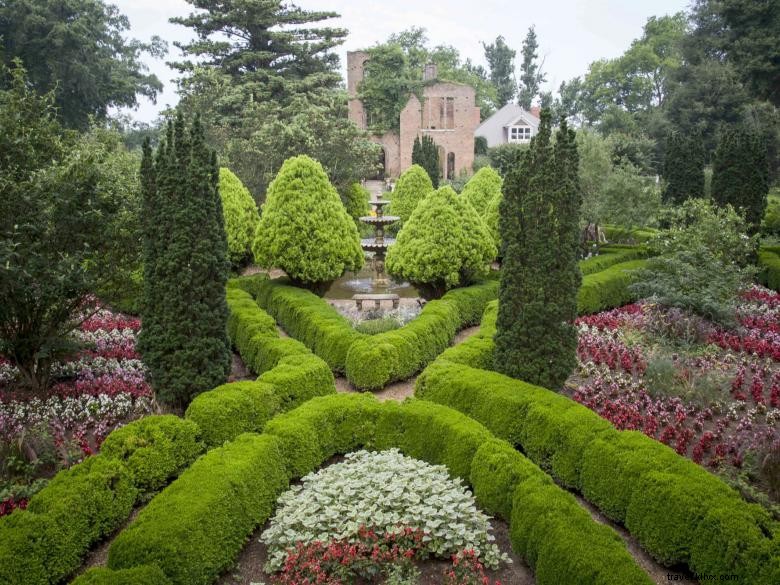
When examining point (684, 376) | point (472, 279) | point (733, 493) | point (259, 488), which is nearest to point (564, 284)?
point (684, 376)

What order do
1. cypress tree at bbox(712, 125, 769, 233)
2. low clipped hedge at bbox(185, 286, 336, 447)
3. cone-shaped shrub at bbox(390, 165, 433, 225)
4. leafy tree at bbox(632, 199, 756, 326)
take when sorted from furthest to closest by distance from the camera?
cone-shaped shrub at bbox(390, 165, 433, 225), cypress tree at bbox(712, 125, 769, 233), leafy tree at bbox(632, 199, 756, 326), low clipped hedge at bbox(185, 286, 336, 447)

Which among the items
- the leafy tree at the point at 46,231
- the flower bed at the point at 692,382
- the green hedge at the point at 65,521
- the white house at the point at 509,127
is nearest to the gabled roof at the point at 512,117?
the white house at the point at 509,127

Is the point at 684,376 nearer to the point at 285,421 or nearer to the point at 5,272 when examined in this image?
the point at 285,421

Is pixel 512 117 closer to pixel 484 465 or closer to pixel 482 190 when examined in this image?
pixel 482 190

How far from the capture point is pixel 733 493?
5719 mm

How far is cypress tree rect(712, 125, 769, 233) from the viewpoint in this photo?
62.7 feet

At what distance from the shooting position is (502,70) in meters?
70.9

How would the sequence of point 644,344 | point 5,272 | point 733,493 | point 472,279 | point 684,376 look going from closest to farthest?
point 733,493 → point 5,272 → point 684,376 → point 644,344 → point 472,279

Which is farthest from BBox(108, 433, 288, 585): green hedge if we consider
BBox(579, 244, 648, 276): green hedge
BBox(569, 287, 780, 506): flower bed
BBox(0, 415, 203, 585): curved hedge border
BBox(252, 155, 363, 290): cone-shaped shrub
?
BBox(579, 244, 648, 276): green hedge

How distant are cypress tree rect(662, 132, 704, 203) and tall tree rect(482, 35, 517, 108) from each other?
49833 mm

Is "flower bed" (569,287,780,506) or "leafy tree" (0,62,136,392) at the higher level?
"leafy tree" (0,62,136,392)

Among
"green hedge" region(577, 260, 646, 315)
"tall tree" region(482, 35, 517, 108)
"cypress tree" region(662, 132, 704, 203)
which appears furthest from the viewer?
"tall tree" region(482, 35, 517, 108)

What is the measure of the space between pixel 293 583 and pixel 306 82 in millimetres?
32387

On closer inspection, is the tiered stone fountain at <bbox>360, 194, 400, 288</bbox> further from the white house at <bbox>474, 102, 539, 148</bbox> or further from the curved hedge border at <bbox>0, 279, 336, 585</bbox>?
the white house at <bbox>474, 102, 539, 148</bbox>
